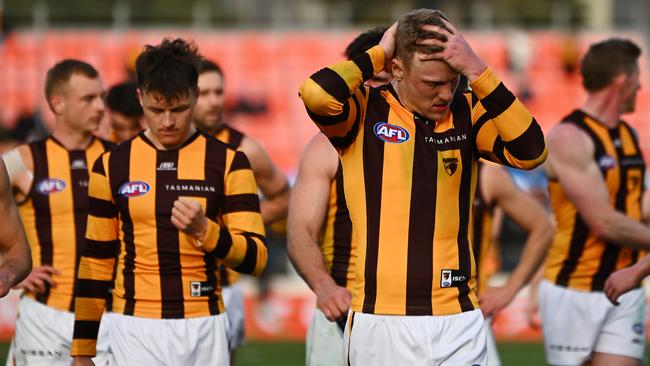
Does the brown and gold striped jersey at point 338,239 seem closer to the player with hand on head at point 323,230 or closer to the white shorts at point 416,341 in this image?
the player with hand on head at point 323,230

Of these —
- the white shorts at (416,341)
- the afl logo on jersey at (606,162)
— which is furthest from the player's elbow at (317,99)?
the afl logo on jersey at (606,162)

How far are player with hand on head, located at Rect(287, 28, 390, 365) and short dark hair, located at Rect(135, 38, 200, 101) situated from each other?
74 centimetres

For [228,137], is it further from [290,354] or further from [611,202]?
[290,354]

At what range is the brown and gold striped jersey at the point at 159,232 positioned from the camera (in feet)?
16.1

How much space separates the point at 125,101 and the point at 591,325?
327cm

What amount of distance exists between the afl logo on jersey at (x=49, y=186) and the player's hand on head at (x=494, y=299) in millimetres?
2531

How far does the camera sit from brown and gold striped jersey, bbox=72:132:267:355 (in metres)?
4.91

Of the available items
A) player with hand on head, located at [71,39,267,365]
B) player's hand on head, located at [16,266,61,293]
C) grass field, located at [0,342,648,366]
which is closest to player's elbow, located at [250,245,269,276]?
player with hand on head, located at [71,39,267,365]

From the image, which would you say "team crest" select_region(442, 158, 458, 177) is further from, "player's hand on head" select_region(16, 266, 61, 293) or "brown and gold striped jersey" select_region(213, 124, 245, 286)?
"player's hand on head" select_region(16, 266, 61, 293)

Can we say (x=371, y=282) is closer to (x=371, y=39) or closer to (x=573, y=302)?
(x=371, y=39)

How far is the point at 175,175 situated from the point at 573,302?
2.81 m

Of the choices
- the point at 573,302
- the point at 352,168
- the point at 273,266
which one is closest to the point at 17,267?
the point at 352,168

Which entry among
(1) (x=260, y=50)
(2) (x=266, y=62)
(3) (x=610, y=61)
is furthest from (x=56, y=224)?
(1) (x=260, y=50)

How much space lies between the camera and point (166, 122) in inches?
193
